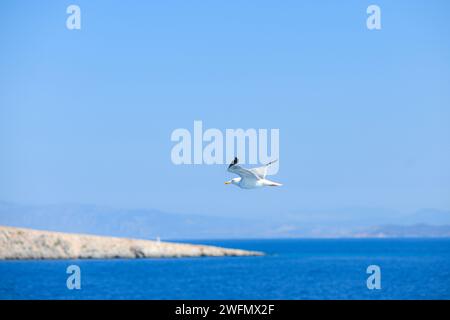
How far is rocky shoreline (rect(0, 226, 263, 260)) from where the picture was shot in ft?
504

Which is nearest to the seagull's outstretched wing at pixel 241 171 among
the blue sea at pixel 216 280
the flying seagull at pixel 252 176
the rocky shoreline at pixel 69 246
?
the flying seagull at pixel 252 176

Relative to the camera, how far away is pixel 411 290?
118812 millimetres

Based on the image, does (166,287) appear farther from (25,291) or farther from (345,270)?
(345,270)

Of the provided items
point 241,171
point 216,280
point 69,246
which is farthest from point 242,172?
point 69,246

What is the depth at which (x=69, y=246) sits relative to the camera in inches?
6294

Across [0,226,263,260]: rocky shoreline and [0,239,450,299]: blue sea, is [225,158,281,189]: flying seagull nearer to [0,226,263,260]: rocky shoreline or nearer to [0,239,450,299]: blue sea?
[0,239,450,299]: blue sea

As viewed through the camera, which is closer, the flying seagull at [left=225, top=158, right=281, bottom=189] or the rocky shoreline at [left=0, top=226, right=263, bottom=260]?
the flying seagull at [left=225, top=158, right=281, bottom=189]

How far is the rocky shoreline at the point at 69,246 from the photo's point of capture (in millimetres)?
153625

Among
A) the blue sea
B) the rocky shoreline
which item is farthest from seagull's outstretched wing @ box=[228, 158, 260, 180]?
the rocky shoreline

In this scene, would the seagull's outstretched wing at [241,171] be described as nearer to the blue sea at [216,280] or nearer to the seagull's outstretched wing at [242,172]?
the seagull's outstretched wing at [242,172]

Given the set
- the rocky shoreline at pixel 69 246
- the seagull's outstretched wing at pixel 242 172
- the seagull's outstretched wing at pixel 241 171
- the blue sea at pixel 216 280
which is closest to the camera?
the seagull's outstretched wing at pixel 241 171
